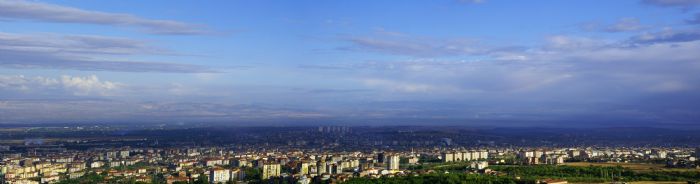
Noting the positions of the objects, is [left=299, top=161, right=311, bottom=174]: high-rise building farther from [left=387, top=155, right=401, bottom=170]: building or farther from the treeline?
the treeline

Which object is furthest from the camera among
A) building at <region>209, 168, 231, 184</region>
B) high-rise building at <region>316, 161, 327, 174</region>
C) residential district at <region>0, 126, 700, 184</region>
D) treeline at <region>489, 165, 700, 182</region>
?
high-rise building at <region>316, 161, 327, 174</region>

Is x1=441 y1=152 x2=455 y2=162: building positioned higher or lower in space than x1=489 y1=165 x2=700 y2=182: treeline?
higher

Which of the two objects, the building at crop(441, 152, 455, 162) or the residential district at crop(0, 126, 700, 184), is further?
the building at crop(441, 152, 455, 162)

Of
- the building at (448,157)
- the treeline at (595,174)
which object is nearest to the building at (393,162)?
the building at (448,157)

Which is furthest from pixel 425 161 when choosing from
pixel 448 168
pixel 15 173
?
pixel 15 173

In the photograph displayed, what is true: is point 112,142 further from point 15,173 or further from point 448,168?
point 448,168

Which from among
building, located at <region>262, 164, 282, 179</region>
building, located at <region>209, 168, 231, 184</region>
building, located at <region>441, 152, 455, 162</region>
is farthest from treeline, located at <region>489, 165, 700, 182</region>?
building, located at <region>209, 168, 231, 184</region>

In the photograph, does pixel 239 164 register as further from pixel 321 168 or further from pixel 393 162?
pixel 393 162
